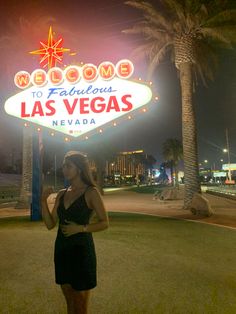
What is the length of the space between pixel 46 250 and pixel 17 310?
3.73m

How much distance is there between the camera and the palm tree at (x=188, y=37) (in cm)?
1888

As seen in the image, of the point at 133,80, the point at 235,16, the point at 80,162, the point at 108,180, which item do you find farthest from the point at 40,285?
the point at 108,180

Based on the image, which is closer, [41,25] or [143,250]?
[143,250]

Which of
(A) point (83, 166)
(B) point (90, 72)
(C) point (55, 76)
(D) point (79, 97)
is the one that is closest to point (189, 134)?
(B) point (90, 72)

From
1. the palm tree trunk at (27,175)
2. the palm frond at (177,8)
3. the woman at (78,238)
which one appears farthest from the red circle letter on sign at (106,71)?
the woman at (78,238)

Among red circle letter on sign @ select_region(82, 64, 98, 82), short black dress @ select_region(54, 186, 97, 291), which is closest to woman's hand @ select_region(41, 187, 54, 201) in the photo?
short black dress @ select_region(54, 186, 97, 291)

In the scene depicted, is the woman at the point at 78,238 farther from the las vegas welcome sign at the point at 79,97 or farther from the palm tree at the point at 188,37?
the palm tree at the point at 188,37

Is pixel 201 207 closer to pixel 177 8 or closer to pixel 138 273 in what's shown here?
pixel 138 273

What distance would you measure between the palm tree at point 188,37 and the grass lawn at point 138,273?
898cm

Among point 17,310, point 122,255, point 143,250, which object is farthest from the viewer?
point 143,250

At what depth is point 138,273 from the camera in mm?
6457

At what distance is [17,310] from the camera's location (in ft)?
15.3

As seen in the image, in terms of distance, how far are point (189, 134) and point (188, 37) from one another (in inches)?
201

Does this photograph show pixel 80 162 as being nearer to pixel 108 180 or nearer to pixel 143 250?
pixel 143 250
